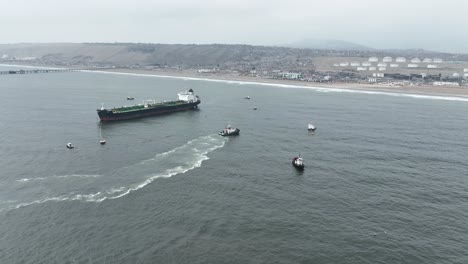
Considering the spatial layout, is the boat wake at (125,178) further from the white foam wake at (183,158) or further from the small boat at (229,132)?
the small boat at (229,132)

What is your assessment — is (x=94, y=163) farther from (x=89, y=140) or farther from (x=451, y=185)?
(x=451, y=185)

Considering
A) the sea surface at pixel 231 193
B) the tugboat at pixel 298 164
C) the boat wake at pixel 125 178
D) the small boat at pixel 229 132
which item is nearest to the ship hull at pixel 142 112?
the sea surface at pixel 231 193

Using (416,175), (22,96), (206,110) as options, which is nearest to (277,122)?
(206,110)

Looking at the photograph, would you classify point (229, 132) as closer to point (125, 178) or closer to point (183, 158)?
point (183, 158)

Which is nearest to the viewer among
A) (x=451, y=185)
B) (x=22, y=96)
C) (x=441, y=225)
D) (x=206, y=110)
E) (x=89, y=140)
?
(x=441, y=225)

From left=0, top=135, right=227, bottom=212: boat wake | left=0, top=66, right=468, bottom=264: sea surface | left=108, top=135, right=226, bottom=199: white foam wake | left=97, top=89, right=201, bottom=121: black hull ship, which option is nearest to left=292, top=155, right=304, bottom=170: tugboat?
left=0, top=66, right=468, bottom=264: sea surface

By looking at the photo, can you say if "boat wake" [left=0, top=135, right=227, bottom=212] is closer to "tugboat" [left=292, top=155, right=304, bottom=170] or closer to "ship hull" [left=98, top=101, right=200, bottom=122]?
"tugboat" [left=292, top=155, right=304, bottom=170]

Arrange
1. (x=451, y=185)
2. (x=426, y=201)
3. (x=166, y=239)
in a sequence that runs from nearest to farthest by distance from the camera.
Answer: (x=166, y=239)
(x=426, y=201)
(x=451, y=185)
